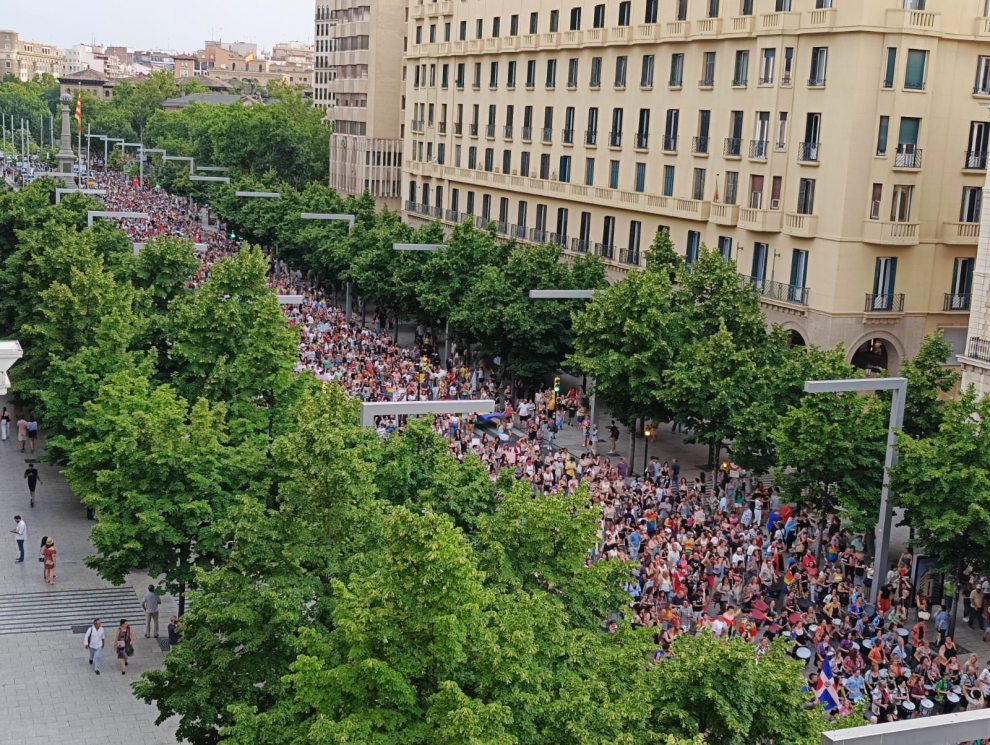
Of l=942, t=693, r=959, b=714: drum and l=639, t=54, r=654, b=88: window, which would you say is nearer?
l=942, t=693, r=959, b=714: drum

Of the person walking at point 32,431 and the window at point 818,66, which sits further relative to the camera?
the window at point 818,66

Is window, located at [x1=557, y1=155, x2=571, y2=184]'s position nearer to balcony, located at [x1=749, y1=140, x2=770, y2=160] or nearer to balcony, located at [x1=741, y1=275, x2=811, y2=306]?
balcony, located at [x1=749, y1=140, x2=770, y2=160]

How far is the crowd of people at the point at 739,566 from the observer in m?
28.7

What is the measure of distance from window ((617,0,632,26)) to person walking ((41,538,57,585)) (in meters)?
44.9

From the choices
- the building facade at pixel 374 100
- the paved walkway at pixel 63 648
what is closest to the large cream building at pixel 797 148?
the paved walkway at pixel 63 648

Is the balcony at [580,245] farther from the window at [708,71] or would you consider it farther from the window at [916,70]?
the window at [916,70]

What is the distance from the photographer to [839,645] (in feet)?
103

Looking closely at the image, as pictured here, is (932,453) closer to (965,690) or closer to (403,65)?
(965,690)

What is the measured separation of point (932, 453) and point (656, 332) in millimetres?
16119

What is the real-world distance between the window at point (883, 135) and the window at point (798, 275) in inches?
204

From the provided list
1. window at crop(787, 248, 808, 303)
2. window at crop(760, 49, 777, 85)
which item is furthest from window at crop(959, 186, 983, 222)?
window at crop(760, 49, 777, 85)

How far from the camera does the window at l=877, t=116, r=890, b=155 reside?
53.1m

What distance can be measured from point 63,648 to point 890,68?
127ft

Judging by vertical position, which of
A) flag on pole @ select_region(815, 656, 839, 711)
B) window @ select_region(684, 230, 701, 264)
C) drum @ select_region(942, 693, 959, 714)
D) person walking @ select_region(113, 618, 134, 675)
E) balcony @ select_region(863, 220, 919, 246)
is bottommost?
person walking @ select_region(113, 618, 134, 675)
